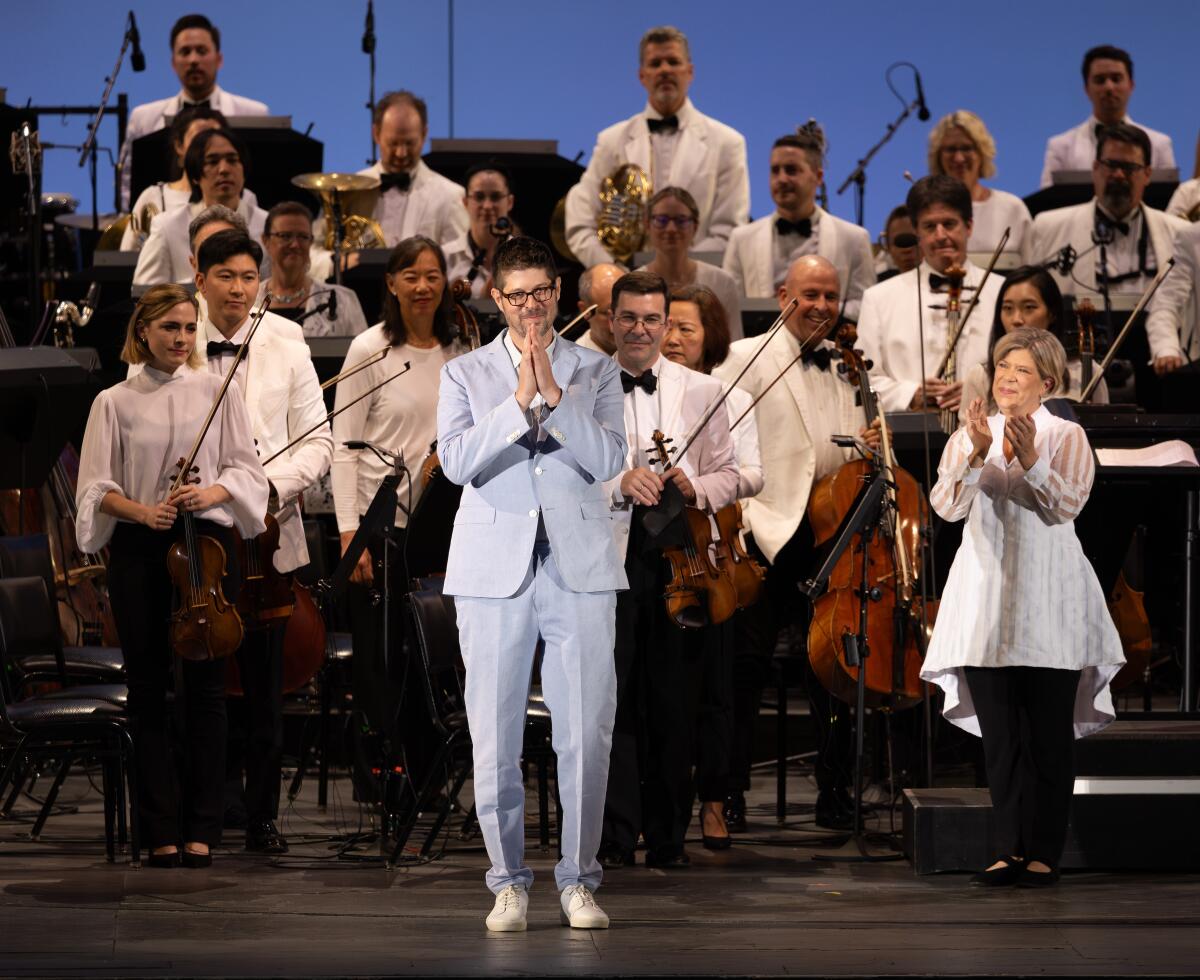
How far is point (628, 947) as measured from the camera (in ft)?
11.0

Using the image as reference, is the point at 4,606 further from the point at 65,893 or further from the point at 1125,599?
the point at 1125,599

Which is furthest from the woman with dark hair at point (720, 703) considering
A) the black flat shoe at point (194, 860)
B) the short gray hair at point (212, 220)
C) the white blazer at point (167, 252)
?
the white blazer at point (167, 252)

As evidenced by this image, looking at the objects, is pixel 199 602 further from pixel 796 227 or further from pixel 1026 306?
pixel 796 227

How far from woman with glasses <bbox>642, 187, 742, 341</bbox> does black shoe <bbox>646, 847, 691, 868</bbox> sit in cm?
202

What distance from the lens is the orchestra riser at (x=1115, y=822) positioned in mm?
4234

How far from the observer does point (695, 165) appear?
7340mm

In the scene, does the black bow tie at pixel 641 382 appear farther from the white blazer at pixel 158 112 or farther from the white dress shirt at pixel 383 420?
the white blazer at pixel 158 112

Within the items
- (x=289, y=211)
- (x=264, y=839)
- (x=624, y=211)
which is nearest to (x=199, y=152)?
(x=289, y=211)

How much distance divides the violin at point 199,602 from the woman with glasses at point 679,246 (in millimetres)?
2138

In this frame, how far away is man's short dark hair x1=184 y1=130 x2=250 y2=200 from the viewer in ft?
20.8

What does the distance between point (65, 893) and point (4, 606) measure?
3.27 feet

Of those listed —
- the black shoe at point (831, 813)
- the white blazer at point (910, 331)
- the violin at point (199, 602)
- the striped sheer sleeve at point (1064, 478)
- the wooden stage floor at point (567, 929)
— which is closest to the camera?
the wooden stage floor at point (567, 929)

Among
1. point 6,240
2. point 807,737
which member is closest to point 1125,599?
point 807,737

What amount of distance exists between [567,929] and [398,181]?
14.6 feet
